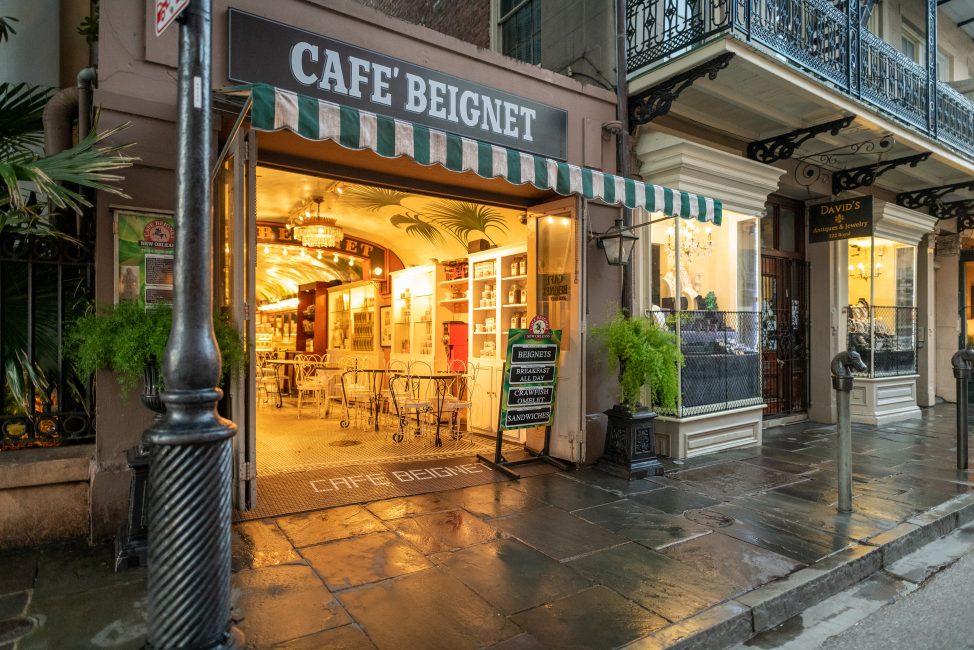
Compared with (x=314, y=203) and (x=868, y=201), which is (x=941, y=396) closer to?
(x=868, y=201)

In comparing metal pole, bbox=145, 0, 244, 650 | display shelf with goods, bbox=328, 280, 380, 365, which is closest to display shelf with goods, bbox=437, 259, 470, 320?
display shelf with goods, bbox=328, 280, 380, 365

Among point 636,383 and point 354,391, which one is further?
point 354,391

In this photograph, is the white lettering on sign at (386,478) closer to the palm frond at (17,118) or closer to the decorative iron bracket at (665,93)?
the palm frond at (17,118)

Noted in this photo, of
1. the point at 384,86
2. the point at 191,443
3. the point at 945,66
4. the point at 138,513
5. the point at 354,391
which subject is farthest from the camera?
the point at 945,66

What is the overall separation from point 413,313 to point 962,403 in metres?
8.20

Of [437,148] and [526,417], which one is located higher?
[437,148]

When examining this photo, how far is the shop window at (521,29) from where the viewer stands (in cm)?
907

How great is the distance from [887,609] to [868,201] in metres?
7.87

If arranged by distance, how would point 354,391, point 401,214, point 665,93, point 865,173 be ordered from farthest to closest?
point 401,214
point 865,173
point 354,391
point 665,93

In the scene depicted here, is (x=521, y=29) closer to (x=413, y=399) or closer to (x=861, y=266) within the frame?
(x=413, y=399)

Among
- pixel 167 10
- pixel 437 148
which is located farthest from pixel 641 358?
pixel 167 10

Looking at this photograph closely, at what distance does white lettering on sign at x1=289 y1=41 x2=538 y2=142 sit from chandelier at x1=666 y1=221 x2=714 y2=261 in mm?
2413

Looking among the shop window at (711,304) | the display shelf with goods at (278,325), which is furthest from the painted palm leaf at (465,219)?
the display shelf with goods at (278,325)

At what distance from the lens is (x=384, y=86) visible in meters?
5.46
